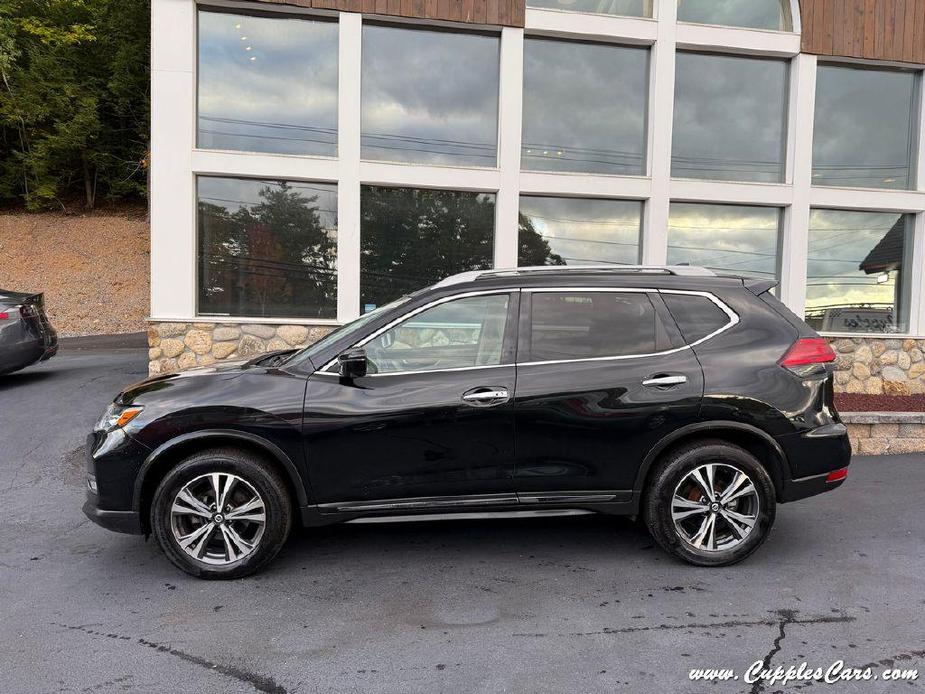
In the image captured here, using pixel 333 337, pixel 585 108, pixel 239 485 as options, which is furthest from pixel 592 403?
pixel 585 108

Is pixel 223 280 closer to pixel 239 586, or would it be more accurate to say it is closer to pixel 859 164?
pixel 239 586

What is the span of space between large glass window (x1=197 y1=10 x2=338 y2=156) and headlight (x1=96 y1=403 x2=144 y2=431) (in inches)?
222

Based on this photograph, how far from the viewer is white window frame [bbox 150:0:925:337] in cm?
804

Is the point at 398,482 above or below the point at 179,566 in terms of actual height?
above

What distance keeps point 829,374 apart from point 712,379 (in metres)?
0.82

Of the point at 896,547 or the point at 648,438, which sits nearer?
the point at 648,438

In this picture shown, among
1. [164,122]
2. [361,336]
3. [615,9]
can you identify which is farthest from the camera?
[615,9]

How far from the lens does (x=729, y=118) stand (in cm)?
938

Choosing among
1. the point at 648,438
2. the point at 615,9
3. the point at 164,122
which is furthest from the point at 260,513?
the point at 615,9

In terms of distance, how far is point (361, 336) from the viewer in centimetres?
382

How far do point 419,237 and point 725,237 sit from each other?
15.4ft

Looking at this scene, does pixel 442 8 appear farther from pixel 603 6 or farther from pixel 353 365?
pixel 353 365

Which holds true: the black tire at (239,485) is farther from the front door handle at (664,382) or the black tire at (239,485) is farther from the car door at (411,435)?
the front door handle at (664,382)

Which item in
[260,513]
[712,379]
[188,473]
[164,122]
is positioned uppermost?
[164,122]
